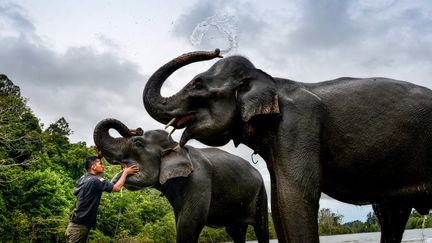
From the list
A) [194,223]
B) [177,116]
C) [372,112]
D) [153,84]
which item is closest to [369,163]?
[372,112]

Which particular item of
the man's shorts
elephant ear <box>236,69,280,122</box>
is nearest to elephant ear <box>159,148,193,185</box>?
the man's shorts

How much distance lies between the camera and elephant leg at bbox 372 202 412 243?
3.96m

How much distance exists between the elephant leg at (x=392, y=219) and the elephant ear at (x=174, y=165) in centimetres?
349

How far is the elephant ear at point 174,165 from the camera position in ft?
23.5

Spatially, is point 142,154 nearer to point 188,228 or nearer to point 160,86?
point 188,228

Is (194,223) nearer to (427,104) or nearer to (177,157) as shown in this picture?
(177,157)

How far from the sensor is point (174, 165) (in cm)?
727

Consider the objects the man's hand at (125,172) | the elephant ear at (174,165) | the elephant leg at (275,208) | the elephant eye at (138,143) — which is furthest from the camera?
the elephant eye at (138,143)

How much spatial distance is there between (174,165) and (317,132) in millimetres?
4049

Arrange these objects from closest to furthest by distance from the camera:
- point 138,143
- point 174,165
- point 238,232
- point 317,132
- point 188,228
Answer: point 317,132 < point 188,228 < point 174,165 < point 138,143 < point 238,232

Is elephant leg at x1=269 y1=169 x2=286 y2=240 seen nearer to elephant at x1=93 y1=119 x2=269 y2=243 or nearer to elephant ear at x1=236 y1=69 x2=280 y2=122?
elephant ear at x1=236 y1=69 x2=280 y2=122

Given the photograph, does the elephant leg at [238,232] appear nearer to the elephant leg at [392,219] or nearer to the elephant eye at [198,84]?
the elephant leg at [392,219]

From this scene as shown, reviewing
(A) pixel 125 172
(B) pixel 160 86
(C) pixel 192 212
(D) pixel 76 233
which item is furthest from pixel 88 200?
(B) pixel 160 86

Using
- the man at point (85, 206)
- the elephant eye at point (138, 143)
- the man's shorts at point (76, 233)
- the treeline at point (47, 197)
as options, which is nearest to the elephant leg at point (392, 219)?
the man at point (85, 206)
